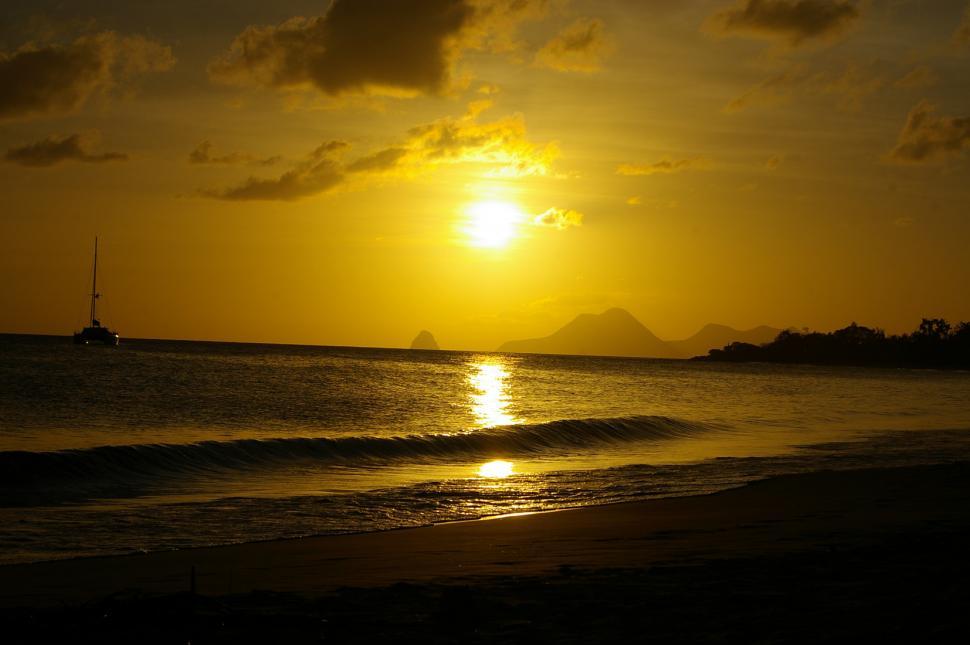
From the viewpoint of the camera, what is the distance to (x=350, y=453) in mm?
31891

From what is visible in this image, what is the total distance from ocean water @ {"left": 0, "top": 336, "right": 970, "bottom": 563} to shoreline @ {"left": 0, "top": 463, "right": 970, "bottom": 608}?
1.30 m

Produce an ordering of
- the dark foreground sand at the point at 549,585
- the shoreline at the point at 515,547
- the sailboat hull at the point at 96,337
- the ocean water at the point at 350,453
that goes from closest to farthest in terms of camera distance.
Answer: the dark foreground sand at the point at 549,585
the shoreline at the point at 515,547
the ocean water at the point at 350,453
the sailboat hull at the point at 96,337

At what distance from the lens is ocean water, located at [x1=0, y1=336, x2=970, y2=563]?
1797 centimetres

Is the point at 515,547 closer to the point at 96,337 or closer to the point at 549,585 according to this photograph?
the point at 549,585

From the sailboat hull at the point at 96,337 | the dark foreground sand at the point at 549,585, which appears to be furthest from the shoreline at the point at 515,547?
the sailboat hull at the point at 96,337

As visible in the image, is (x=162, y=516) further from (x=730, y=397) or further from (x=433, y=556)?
(x=730, y=397)

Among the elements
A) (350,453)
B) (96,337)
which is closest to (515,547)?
(350,453)

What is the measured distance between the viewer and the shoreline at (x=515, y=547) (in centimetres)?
1148

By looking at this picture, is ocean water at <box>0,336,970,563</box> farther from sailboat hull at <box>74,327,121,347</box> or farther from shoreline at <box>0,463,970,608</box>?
sailboat hull at <box>74,327,121,347</box>

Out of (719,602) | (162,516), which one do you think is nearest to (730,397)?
(162,516)

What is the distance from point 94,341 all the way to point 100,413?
137839mm

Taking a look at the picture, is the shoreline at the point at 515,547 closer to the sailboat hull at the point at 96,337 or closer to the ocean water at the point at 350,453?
the ocean water at the point at 350,453

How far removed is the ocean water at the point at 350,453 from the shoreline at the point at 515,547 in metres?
1.30

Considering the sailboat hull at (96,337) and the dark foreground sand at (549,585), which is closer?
the dark foreground sand at (549,585)
